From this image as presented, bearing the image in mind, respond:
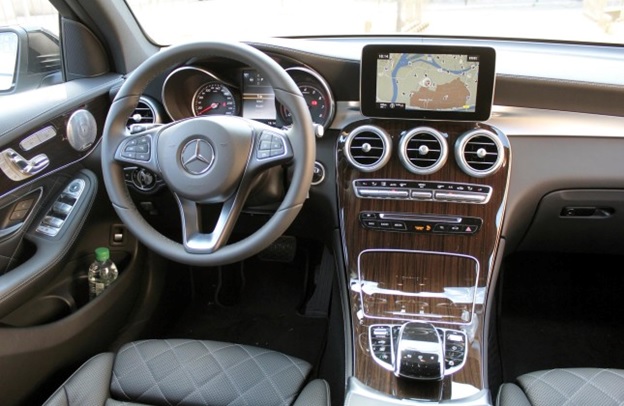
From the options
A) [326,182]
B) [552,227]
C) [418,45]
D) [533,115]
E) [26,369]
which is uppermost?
[418,45]

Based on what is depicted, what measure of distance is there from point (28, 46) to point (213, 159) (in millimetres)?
989

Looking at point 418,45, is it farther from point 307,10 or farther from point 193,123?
point 307,10

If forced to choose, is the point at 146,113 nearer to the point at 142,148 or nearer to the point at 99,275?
the point at 142,148

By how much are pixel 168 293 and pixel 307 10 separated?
1.15 meters

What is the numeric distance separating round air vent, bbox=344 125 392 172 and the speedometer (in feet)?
1.20

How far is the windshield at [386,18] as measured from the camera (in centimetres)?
183

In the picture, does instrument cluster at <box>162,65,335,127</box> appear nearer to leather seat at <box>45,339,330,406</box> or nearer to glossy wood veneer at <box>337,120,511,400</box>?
glossy wood veneer at <box>337,120,511,400</box>

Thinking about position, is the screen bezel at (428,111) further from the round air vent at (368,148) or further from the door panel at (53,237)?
the door panel at (53,237)

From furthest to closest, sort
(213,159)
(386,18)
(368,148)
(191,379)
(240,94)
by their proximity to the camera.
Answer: (386,18)
(240,94)
(368,148)
(191,379)
(213,159)

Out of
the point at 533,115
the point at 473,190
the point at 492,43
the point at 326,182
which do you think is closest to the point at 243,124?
the point at 326,182

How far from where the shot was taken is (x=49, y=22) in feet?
5.87

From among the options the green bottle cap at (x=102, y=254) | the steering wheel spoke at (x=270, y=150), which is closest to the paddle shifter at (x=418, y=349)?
the steering wheel spoke at (x=270, y=150)

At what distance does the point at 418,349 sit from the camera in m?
1.22

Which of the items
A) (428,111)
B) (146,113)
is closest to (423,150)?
(428,111)
